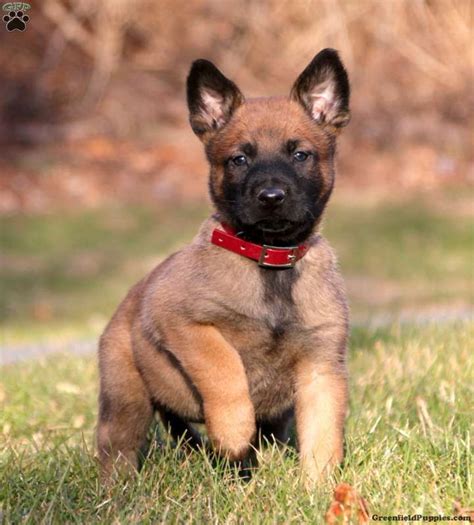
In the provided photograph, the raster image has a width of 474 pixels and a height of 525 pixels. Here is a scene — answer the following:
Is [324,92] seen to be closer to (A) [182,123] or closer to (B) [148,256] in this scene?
(B) [148,256]

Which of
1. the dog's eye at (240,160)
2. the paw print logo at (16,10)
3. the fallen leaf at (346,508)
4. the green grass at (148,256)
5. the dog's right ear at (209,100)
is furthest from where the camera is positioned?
the green grass at (148,256)

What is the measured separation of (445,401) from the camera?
16.5 ft

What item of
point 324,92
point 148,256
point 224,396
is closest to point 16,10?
point 324,92

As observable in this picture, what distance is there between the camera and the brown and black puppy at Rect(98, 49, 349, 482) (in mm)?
4086

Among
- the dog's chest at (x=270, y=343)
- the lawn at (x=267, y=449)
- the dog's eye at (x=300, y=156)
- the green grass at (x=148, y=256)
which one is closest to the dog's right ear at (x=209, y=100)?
the dog's eye at (x=300, y=156)

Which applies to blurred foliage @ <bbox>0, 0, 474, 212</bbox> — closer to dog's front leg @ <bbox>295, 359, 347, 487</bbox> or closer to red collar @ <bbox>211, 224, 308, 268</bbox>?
red collar @ <bbox>211, 224, 308, 268</bbox>

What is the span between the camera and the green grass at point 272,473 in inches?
138

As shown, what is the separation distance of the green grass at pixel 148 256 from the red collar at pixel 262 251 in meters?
7.31

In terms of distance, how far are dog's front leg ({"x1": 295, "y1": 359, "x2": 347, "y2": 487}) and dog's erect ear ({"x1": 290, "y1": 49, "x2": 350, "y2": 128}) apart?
1173 millimetres

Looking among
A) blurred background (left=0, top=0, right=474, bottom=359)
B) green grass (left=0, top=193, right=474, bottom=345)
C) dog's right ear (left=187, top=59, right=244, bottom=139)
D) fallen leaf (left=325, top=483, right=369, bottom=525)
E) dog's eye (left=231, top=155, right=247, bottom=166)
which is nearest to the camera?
fallen leaf (left=325, top=483, right=369, bottom=525)

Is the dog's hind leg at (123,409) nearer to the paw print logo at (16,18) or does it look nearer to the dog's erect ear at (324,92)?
the dog's erect ear at (324,92)

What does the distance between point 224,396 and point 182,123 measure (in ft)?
55.2

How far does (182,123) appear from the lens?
2048 cm

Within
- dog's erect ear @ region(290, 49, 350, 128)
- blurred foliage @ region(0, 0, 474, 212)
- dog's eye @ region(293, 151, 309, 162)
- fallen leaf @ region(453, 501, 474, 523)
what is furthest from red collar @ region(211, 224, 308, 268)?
blurred foliage @ region(0, 0, 474, 212)
